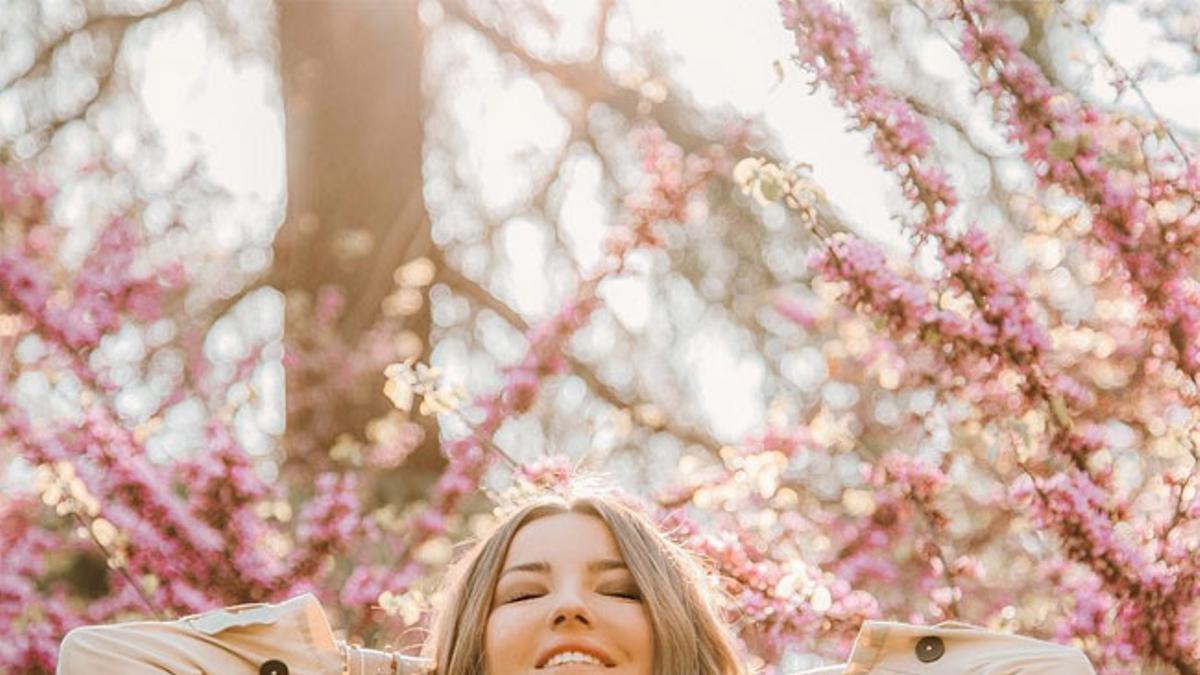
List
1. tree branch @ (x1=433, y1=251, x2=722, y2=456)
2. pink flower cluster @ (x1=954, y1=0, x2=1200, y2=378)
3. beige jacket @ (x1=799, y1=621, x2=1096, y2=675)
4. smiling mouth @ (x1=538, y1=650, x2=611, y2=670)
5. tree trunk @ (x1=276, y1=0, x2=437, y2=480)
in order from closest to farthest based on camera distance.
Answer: smiling mouth @ (x1=538, y1=650, x2=611, y2=670) < beige jacket @ (x1=799, y1=621, x2=1096, y2=675) < pink flower cluster @ (x1=954, y1=0, x2=1200, y2=378) < tree trunk @ (x1=276, y1=0, x2=437, y2=480) < tree branch @ (x1=433, y1=251, x2=722, y2=456)

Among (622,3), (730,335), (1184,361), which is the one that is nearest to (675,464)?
(730,335)

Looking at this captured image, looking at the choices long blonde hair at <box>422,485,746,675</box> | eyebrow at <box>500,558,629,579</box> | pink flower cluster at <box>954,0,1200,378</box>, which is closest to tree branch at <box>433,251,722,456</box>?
pink flower cluster at <box>954,0,1200,378</box>

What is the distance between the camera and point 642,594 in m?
2.54

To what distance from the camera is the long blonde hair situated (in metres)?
2.54

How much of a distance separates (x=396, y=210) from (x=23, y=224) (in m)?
1.51

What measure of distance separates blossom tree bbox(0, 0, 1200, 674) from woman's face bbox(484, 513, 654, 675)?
586mm

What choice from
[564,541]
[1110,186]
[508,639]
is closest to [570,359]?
[1110,186]

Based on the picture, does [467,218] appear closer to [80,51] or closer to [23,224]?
[80,51]

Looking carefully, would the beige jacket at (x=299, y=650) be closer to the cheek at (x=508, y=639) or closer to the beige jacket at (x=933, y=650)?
the beige jacket at (x=933, y=650)

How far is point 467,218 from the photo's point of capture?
636 centimetres

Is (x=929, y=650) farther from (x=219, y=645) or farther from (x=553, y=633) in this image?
(x=219, y=645)

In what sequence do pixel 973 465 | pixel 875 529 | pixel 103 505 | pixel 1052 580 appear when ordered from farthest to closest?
1. pixel 973 465
2. pixel 875 529
3. pixel 1052 580
4. pixel 103 505

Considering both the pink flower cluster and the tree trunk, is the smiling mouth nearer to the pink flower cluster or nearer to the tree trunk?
the pink flower cluster

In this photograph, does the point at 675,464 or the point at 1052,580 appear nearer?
the point at 1052,580
